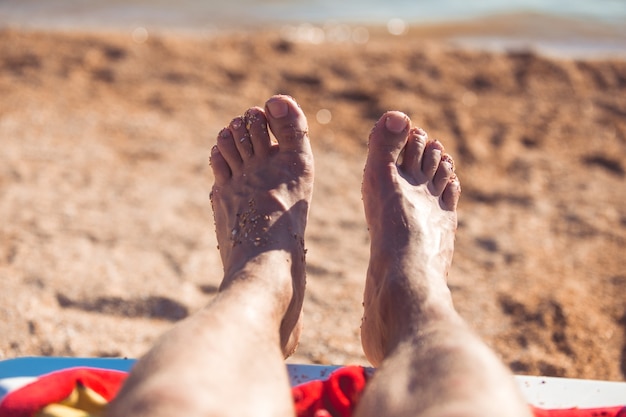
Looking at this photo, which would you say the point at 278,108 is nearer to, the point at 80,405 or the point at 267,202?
the point at 267,202

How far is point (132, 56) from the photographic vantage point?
14.0 ft

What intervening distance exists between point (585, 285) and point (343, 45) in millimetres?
2667

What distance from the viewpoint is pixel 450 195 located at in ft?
6.73

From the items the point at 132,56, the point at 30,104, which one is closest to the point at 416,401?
the point at 30,104

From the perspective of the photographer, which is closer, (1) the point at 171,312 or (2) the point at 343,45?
(1) the point at 171,312

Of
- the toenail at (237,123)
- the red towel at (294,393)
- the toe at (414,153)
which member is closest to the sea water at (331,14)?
the toenail at (237,123)

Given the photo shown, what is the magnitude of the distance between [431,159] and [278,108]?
0.46 m

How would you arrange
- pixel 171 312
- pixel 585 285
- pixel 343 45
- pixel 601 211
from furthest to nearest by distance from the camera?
1. pixel 343 45
2. pixel 601 211
3. pixel 585 285
4. pixel 171 312

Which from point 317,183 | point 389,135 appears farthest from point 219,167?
point 317,183

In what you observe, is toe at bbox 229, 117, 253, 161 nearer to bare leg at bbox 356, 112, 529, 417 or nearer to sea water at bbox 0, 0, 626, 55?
bare leg at bbox 356, 112, 529, 417

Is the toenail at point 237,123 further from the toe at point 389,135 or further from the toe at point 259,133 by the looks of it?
the toe at point 389,135

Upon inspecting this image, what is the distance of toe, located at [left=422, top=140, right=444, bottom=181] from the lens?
206 cm

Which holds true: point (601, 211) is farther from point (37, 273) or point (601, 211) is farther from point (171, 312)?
point (37, 273)

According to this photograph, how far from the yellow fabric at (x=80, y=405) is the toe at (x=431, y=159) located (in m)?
1.07
